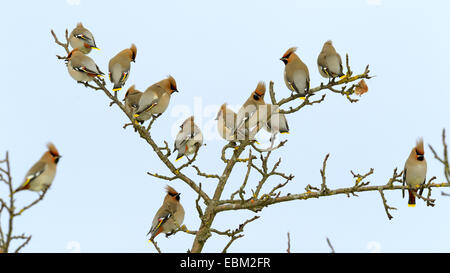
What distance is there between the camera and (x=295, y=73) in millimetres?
7188

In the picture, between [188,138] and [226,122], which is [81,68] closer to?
[188,138]

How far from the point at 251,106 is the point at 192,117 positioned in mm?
906

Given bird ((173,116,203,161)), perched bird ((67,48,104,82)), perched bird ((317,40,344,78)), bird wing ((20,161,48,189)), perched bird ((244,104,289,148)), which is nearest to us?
bird wing ((20,161,48,189))

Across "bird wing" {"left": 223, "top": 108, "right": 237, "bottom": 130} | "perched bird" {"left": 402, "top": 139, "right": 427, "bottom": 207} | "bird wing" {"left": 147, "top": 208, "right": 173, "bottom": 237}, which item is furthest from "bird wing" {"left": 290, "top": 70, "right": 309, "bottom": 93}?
"bird wing" {"left": 147, "top": 208, "right": 173, "bottom": 237}

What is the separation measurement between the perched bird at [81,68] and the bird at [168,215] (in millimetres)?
1738

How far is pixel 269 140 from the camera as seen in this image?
645 centimetres

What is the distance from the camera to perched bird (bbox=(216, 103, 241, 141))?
6.24 meters

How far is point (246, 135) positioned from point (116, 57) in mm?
2431

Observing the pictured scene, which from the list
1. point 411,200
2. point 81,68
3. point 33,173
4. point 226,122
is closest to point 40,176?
point 33,173

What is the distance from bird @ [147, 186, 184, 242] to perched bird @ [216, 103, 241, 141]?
1077 millimetres

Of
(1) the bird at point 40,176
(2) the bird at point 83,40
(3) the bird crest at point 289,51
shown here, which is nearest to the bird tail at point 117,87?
(2) the bird at point 83,40

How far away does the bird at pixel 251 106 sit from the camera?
6184mm

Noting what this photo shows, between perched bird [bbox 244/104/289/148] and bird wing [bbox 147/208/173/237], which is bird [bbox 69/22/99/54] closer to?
bird wing [bbox 147/208/173/237]
